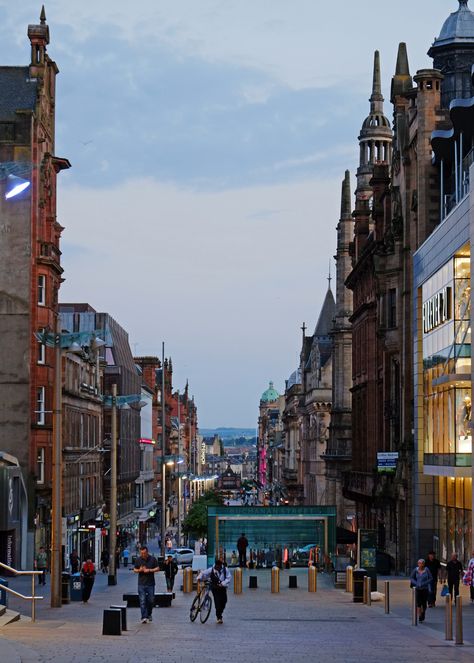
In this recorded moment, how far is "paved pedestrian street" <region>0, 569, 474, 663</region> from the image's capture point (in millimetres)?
22250

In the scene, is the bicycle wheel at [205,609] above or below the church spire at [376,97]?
below

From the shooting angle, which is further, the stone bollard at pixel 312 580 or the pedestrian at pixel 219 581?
the stone bollard at pixel 312 580

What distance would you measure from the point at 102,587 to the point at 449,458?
46.4 ft

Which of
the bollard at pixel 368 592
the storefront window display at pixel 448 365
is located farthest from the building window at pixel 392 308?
the bollard at pixel 368 592

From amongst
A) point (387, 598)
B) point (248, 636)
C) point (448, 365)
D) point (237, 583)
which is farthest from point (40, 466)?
point (248, 636)

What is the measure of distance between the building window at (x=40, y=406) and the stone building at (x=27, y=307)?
0.05 meters

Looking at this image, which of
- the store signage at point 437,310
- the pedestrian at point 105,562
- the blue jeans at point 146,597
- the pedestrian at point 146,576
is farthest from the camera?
the pedestrian at point 105,562

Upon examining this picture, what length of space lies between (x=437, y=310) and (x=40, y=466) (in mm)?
24499

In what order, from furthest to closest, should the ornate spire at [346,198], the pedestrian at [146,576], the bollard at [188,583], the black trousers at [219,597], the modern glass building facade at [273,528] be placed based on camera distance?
the ornate spire at [346,198] → the modern glass building facade at [273,528] → the bollard at [188,583] → the black trousers at [219,597] → the pedestrian at [146,576]

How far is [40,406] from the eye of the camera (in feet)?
220

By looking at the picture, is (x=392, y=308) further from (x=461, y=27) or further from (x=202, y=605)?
(x=202, y=605)

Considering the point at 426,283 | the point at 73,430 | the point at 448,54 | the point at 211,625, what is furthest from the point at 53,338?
the point at 73,430

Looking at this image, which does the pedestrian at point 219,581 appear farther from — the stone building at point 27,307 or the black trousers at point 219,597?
the stone building at point 27,307

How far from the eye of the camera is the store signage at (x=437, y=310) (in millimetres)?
49231
